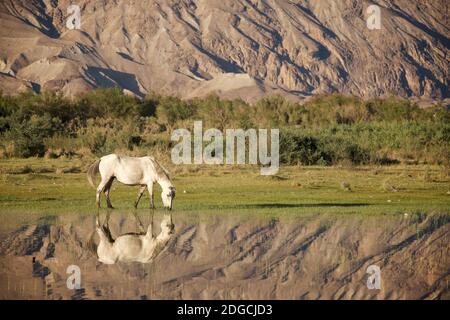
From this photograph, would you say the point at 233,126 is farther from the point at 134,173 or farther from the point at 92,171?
the point at 134,173

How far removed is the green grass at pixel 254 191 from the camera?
19.5 metres

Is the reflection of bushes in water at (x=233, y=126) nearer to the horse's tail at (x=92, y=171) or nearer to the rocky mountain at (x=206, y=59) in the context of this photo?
the horse's tail at (x=92, y=171)

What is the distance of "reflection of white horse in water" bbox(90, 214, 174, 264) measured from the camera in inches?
527

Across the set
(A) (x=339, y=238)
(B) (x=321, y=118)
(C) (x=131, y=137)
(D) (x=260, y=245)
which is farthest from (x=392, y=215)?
(B) (x=321, y=118)

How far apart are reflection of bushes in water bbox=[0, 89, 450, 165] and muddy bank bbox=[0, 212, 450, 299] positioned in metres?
16.9

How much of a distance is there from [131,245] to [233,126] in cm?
3230

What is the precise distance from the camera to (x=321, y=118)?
192 ft

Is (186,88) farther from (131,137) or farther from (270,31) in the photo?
(131,137)

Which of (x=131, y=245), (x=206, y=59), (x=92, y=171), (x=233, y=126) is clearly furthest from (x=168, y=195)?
(x=206, y=59)

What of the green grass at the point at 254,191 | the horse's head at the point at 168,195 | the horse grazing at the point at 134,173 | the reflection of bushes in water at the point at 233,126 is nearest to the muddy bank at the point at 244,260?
the horse's head at the point at 168,195

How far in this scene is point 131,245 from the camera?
1445 cm

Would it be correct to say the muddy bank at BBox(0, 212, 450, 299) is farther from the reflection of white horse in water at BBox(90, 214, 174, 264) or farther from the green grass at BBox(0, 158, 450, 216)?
the green grass at BBox(0, 158, 450, 216)

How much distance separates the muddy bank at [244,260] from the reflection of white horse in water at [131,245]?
18cm

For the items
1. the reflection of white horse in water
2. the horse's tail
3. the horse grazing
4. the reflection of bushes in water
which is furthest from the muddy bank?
the reflection of bushes in water
